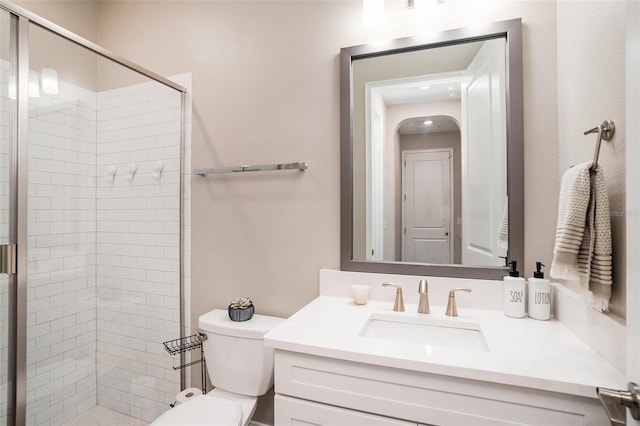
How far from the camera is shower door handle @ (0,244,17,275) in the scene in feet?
3.98

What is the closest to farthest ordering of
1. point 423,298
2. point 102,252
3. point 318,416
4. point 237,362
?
1. point 318,416
2. point 423,298
3. point 237,362
4. point 102,252

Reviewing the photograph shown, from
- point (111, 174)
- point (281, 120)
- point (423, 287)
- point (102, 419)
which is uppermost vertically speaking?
point (281, 120)

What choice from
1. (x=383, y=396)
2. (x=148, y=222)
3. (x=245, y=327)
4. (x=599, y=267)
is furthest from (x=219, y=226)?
(x=599, y=267)

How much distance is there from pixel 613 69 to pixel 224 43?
1.65 metres

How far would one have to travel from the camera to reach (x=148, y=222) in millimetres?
1809

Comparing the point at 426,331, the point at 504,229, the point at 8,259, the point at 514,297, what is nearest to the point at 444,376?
the point at 426,331

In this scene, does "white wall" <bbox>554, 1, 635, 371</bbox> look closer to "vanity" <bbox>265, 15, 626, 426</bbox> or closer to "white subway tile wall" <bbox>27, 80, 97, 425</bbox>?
"vanity" <bbox>265, 15, 626, 426</bbox>

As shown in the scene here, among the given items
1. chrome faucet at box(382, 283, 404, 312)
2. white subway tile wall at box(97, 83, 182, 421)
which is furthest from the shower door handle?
chrome faucet at box(382, 283, 404, 312)

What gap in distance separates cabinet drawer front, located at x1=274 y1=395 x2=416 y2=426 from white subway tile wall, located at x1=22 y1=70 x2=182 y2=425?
1.10m

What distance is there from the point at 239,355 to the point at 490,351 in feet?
3.31

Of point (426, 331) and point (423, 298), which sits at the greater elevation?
point (423, 298)

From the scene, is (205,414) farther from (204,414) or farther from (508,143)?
(508,143)

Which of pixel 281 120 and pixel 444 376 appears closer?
pixel 444 376

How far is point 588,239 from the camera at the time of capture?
0.86m
